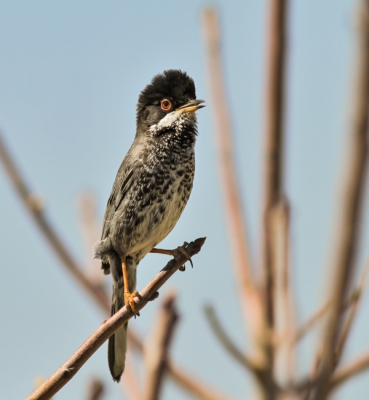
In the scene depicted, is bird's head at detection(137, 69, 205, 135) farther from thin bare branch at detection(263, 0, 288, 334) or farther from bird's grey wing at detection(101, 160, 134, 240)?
thin bare branch at detection(263, 0, 288, 334)

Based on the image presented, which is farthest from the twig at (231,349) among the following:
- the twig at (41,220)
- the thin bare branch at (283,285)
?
the twig at (41,220)

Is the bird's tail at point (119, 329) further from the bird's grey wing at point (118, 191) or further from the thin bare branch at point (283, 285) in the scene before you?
the thin bare branch at point (283, 285)

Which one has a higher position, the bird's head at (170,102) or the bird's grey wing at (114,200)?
the bird's head at (170,102)

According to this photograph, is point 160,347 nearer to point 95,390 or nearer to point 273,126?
point 95,390

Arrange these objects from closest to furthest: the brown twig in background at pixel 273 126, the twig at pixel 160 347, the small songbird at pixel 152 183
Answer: the twig at pixel 160 347
the brown twig in background at pixel 273 126
the small songbird at pixel 152 183

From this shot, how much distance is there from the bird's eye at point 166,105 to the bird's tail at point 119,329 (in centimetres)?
141

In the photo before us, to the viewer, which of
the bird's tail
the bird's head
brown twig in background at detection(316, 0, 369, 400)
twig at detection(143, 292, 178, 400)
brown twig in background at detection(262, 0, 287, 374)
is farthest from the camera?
the bird's head

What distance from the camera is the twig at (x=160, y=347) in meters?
3.61

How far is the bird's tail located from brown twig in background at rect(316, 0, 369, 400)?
2638 millimetres

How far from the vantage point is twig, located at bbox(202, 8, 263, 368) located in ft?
15.2

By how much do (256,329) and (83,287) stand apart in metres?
1.82

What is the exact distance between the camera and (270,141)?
14.8ft

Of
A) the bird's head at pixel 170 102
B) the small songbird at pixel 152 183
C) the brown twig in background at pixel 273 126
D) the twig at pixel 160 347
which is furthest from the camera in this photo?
the bird's head at pixel 170 102

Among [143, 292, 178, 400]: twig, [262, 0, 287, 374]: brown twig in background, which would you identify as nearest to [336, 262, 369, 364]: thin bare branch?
[262, 0, 287, 374]: brown twig in background
